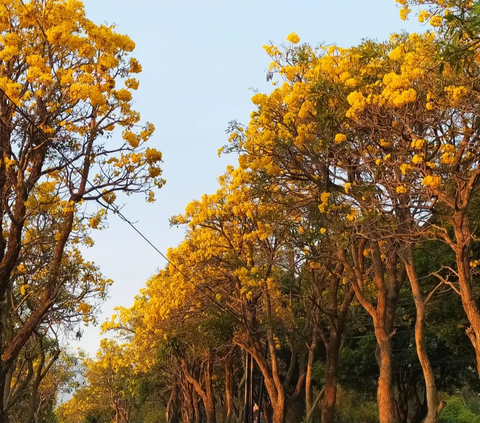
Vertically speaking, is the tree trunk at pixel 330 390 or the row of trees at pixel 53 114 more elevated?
the row of trees at pixel 53 114

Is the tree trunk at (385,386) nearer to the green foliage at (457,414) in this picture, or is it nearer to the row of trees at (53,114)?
the row of trees at (53,114)

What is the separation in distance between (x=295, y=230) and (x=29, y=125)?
257 inches

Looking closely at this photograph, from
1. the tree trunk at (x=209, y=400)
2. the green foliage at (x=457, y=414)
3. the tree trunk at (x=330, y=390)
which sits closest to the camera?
the tree trunk at (x=330, y=390)

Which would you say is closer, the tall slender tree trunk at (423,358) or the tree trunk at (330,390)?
the tall slender tree trunk at (423,358)

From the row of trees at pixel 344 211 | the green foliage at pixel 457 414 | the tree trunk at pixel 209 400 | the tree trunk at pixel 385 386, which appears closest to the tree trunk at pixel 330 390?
the row of trees at pixel 344 211

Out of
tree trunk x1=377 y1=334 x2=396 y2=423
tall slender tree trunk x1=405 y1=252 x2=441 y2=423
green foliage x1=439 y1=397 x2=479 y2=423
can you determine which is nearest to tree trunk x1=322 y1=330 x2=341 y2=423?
tree trunk x1=377 y1=334 x2=396 y2=423

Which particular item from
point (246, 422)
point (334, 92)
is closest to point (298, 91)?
point (334, 92)

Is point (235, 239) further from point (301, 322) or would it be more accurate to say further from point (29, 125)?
point (29, 125)

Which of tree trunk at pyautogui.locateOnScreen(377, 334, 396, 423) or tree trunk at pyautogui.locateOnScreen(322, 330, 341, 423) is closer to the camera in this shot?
tree trunk at pyautogui.locateOnScreen(377, 334, 396, 423)

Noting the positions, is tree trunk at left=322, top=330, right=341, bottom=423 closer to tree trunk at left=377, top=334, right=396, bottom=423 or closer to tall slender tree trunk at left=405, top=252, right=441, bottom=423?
tree trunk at left=377, top=334, right=396, bottom=423

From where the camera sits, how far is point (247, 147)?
1254cm

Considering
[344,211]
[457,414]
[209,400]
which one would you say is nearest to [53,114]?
[344,211]

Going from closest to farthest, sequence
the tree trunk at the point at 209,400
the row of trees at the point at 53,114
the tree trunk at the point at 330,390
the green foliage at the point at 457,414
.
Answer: the row of trees at the point at 53,114
the tree trunk at the point at 330,390
the tree trunk at the point at 209,400
the green foliage at the point at 457,414

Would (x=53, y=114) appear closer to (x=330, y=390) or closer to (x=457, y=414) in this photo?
Answer: (x=330, y=390)
